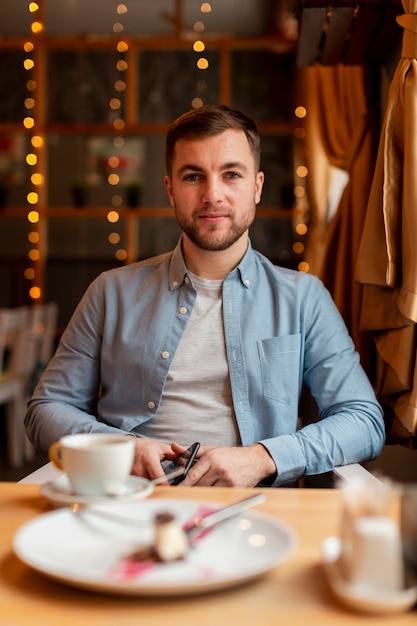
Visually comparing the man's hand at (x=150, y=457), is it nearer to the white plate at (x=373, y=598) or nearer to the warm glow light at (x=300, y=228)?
the white plate at (x=373, y=598)

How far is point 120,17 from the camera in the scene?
251 inches

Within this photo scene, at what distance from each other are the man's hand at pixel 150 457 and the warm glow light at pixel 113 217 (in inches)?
195

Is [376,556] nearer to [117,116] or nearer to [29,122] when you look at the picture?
[117,116]

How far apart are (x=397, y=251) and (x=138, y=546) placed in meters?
1.17

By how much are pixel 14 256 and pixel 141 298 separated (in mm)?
4783

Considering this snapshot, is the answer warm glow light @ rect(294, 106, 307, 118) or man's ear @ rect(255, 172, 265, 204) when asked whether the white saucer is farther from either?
warm glow light @ rect(294, 106, 307, 118)

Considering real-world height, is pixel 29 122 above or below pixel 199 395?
above

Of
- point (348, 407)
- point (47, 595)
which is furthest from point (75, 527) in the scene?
point (348, 407)

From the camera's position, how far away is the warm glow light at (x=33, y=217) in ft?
21.2

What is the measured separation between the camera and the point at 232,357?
1837 mm

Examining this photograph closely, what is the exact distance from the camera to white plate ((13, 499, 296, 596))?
31.3 inches

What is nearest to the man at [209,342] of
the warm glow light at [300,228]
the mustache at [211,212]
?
the mustache at [211,212]

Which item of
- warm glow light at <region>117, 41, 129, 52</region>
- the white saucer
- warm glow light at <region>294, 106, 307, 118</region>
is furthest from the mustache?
warm glow light at <region>117, 41, 129, 52</region>

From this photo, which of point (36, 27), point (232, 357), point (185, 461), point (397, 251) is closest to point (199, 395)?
point (232, 357)
